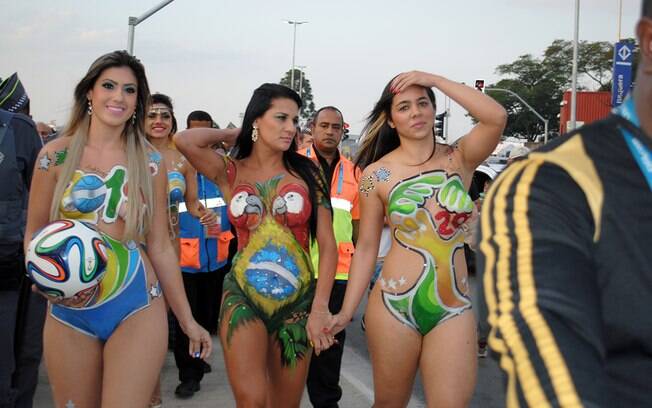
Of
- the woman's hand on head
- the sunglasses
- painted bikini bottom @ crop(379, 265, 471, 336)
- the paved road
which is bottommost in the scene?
the paved road

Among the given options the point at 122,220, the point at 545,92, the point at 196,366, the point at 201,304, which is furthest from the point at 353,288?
the point at 545,92

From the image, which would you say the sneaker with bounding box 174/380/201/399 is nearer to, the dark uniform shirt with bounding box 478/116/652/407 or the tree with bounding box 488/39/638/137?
the dark uniform shirt with bounding box 478/116/652/407

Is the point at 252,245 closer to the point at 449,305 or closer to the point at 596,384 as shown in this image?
the point at 449,305

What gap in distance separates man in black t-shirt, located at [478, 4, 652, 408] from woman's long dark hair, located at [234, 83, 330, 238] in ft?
11.2

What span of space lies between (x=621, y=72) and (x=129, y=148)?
43.2ft

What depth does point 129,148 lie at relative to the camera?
3936 millimetres

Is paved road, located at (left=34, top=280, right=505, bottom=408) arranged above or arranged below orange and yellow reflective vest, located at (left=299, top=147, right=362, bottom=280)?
below

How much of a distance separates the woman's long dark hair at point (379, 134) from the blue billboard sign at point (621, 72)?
10.4 meters

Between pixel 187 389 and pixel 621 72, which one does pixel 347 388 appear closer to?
pixel 187 389

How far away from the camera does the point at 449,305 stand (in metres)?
4.09

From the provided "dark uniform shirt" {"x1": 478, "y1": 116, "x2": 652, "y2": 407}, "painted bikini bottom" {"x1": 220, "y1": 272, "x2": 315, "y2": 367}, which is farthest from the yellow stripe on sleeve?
"painted bikini bottom" {"x1": 220, "y1": 272, "x2": 315, "y2": 367}

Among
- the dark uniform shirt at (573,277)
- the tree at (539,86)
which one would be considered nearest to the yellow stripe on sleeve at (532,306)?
the dark uniform shirt at (573,277)

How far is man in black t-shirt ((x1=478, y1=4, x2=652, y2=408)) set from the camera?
112 centimetres

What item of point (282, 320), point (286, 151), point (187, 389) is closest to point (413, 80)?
point (286, 151)
